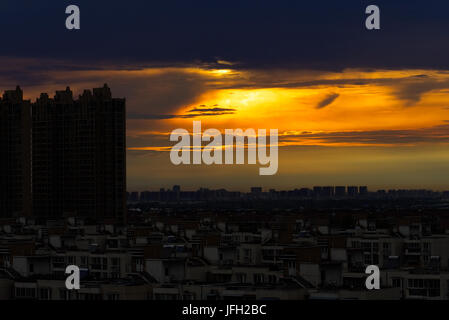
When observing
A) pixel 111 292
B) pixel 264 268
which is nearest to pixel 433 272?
pixel 264 268

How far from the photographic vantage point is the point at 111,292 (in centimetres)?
4900

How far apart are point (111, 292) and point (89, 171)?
14962 centimetres

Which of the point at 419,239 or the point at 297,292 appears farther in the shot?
the point at 419,239

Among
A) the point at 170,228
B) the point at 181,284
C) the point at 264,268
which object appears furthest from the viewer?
the point at 170,228

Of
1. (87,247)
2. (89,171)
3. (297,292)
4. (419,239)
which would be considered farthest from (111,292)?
(89,171)

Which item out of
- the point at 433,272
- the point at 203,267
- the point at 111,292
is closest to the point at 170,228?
the point at 203,267

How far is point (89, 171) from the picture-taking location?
19725 cm

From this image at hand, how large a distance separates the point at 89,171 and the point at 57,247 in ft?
334
